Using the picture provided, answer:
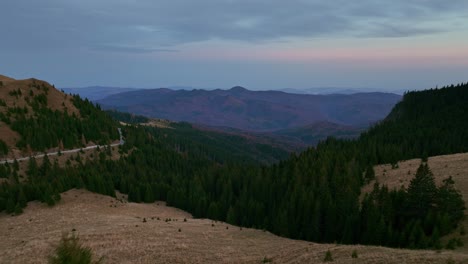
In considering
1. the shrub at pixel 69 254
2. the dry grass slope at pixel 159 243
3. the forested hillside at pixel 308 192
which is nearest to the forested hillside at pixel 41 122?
the forested hillside at pixel 308 192

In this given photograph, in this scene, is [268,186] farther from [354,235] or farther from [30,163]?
[30,163]

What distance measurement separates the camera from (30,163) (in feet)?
412

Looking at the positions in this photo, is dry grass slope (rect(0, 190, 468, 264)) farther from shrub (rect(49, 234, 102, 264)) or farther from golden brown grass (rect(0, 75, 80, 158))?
golden brown grass (rect(0, 75, 80, 158))

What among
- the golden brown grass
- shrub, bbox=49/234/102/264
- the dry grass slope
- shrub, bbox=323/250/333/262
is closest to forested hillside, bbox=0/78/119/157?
the golden brown grass

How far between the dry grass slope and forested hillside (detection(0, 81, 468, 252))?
48.3 feet

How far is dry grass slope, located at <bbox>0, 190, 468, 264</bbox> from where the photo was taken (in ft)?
116

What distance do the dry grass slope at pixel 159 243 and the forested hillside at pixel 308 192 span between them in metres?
14.7

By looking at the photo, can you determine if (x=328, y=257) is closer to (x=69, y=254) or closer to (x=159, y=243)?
(x=69, y=254)

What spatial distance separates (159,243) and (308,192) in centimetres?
4391

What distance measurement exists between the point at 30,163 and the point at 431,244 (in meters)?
135

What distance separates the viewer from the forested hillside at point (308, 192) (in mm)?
56469

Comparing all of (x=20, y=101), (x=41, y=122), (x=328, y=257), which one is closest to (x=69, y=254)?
(x=328, y=257)

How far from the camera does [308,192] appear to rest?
81750 mm

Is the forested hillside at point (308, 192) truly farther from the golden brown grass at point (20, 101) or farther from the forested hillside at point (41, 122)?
the golden brown grass at point (20, 101)
